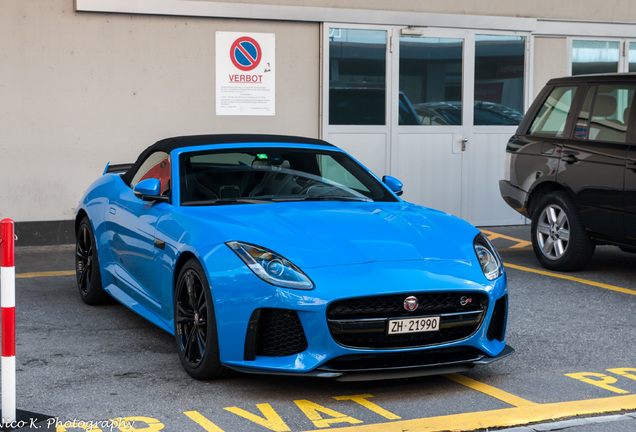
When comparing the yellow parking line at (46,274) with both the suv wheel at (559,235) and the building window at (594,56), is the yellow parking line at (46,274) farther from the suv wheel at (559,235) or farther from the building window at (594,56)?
the building window at (594,56)

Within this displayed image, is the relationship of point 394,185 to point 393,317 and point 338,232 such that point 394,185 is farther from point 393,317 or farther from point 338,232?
point 393,317

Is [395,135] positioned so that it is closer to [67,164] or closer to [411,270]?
[67,164]

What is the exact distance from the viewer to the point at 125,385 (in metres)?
4.89

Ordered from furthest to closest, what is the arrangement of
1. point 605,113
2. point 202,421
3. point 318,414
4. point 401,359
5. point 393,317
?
point 605,113 < point 401,359 < point 393,317 < point 318,414 < point 202,421

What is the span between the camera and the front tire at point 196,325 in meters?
4.77

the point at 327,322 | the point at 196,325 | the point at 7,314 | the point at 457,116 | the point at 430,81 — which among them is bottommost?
the point at 196,325

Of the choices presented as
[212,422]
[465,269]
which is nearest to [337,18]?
[465,269]

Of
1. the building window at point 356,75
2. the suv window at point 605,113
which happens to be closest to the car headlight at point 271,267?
the suv window at point 605,113

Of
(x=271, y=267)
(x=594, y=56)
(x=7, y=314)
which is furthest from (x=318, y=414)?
(x=594, y=56)

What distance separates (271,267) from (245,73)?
6775mm

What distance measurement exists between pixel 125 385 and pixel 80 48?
6371 mm

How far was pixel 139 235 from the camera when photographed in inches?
232

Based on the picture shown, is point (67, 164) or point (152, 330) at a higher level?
point (67, 164)

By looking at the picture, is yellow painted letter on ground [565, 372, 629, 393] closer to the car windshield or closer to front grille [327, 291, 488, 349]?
front grille [327, 291, 488, 349]
